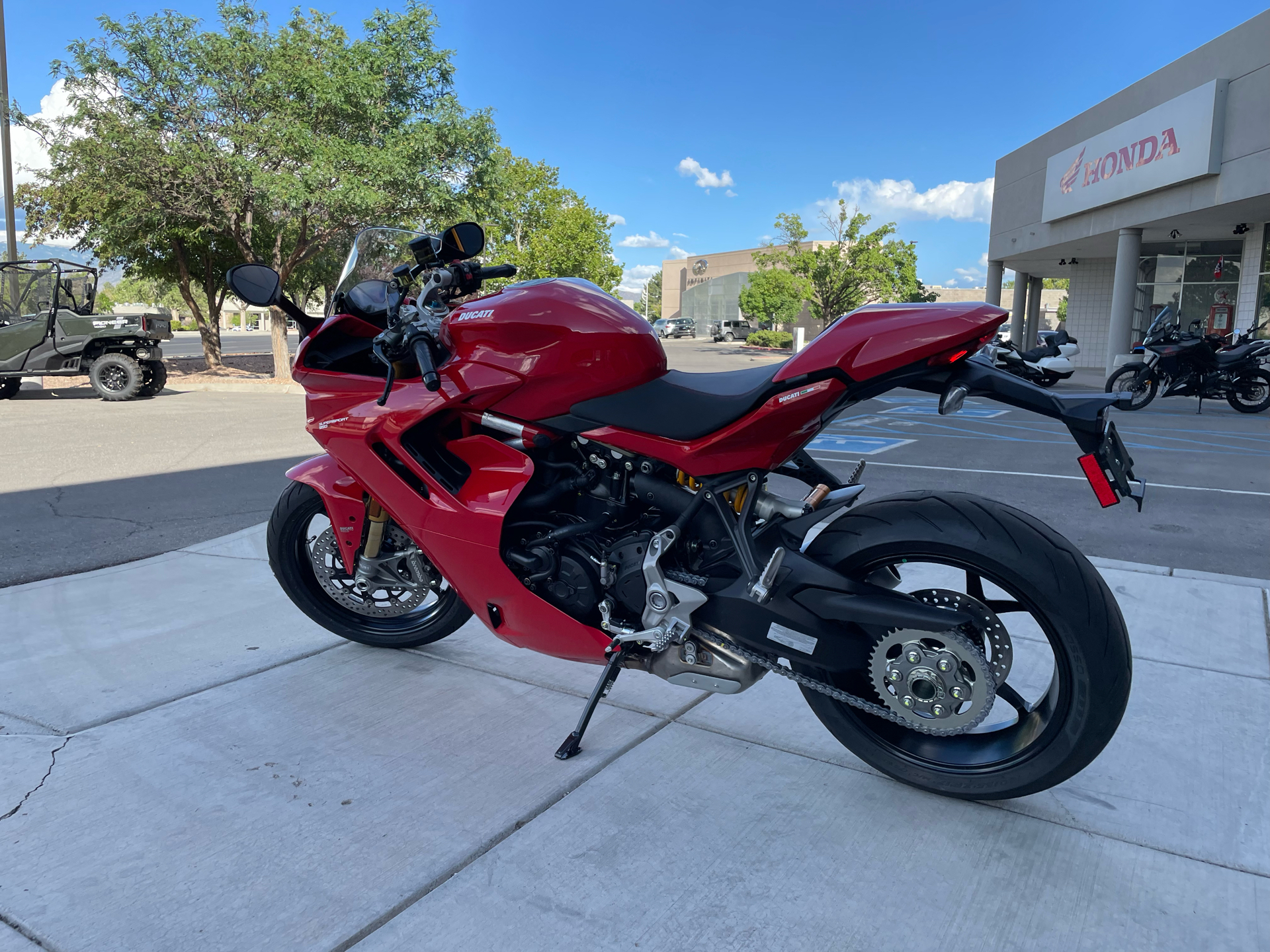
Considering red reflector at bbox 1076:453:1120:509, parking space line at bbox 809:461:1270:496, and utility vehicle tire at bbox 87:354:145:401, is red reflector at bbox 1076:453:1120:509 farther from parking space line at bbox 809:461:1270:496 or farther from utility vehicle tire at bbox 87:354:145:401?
utility vehicle tire at bbox 87:354:145:401

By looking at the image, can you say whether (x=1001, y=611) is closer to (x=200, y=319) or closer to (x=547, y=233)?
(x=200, y=319)

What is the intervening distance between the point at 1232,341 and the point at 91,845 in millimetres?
17228

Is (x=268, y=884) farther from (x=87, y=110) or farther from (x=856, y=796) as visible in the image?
(x=87, y=110)

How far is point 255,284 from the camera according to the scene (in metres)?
2.74

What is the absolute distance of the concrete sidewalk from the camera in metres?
1.92

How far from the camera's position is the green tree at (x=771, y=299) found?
5819cm

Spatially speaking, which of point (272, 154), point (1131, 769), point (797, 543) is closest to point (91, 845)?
point (797, 543)

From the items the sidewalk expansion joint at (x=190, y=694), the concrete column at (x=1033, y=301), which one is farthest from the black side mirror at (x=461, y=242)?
the concrete column at (x=1033, y=301)

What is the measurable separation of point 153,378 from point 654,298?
10806cm

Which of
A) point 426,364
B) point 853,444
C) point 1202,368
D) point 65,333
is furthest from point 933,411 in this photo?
point 65,333

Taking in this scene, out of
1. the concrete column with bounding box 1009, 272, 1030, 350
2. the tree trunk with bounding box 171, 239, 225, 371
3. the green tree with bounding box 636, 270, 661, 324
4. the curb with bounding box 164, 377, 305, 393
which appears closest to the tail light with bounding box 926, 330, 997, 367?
the curb with bounding box 164, 377, 305, 393

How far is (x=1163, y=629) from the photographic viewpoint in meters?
3.66

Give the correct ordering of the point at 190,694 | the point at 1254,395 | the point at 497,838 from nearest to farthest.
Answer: the point at 497,838 → the point at 190,694 → the point at 1254,395

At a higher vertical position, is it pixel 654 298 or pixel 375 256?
pixel 654 298
